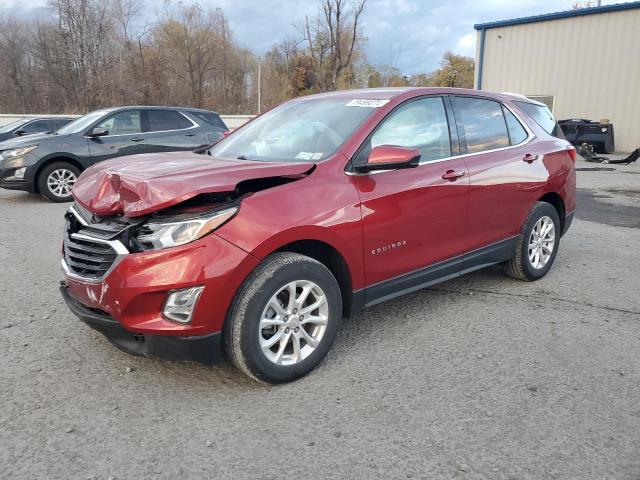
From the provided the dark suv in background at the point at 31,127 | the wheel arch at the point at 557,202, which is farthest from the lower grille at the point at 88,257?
the dark suv in background at the point at 31,127

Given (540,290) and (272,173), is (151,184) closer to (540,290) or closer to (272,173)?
(272,173)

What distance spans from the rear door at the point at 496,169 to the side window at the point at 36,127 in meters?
15.4

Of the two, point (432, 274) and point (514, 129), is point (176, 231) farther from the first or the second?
point (514, 129)

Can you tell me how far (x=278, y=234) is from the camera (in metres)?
2.83

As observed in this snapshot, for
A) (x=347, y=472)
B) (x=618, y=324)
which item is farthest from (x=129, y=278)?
(x=618, y=324)

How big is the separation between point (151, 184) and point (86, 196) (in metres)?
0.63

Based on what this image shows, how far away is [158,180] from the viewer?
9.09 ft

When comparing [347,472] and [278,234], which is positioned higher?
[278,234]

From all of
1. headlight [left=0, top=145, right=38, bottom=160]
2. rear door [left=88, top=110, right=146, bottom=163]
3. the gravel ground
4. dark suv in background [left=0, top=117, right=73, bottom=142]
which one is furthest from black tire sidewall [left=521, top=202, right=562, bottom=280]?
dark suv in background [left=0, top=117, right=73, bottom=142]

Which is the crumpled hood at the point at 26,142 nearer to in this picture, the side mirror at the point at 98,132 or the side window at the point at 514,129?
the side mirror at the point at 98,132

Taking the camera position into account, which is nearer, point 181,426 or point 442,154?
point 181,426

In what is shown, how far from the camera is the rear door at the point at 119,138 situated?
955cm

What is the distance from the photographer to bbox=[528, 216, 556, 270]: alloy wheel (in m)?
4.79

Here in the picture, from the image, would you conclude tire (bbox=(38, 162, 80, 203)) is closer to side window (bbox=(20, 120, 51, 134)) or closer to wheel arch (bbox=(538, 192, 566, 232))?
wheel arch (bbox=(538, 192, 566, 232))
